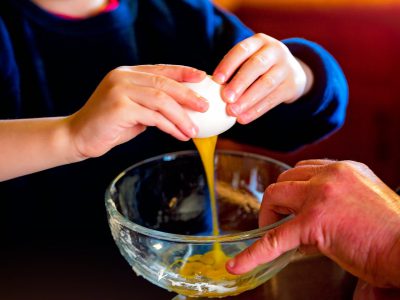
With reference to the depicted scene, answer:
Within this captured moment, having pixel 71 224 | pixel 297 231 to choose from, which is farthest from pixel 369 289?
pixel 71 224

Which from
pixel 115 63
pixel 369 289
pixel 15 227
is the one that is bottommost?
pixel 15 227

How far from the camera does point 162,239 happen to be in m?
0.53

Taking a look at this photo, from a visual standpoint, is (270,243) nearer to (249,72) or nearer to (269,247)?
(269,247)

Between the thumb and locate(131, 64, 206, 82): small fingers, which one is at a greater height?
locate(131, 64, 206, 82): small fingers

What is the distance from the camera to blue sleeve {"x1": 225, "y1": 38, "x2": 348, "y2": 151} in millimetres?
909

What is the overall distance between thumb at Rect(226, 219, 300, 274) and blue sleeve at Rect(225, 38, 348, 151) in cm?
43

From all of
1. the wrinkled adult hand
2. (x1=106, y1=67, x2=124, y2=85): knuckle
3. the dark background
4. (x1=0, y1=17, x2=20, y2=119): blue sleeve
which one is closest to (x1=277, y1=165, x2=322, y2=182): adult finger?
the wrinkled adult hand

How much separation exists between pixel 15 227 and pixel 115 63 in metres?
0.36

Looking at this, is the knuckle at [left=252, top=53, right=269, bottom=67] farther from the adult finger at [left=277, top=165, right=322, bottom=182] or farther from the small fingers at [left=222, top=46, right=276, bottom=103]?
the adult finger at [left=277, top=165, right=322, bottom=182]

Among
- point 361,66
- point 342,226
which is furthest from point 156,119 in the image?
point 361,66

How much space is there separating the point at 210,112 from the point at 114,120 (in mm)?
119

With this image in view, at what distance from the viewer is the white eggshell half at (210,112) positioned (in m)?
0.59

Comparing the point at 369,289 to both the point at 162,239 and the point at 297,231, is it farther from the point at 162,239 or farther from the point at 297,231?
the point at 162,239

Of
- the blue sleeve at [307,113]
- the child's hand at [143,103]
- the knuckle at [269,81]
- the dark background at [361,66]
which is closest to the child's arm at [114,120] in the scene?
the child's hand at [143,103]
